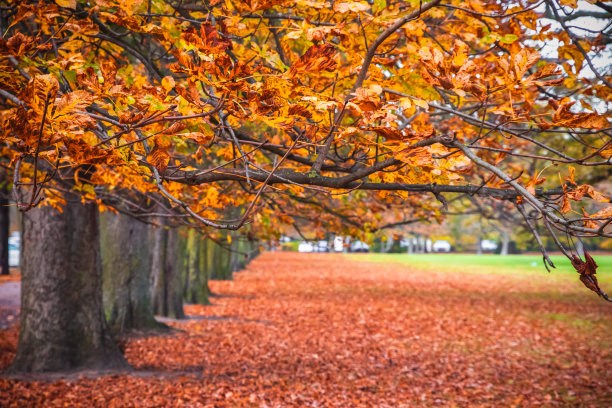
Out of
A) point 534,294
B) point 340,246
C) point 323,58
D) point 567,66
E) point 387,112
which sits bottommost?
point 534,294

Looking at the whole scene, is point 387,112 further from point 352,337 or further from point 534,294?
point 534,294

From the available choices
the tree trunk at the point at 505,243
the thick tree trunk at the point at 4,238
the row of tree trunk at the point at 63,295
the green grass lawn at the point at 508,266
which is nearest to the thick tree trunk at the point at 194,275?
the row of tree trunk at the point at 63,295

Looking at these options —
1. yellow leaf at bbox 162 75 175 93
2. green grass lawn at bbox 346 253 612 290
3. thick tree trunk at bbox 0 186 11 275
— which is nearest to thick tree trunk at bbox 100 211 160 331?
yellow leaf at bbox 162 75 175 93

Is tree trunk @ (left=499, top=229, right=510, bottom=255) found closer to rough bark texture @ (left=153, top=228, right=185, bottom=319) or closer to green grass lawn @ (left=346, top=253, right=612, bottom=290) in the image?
green grass lawn @ (left=346, top=253, right=612, bottom=290)

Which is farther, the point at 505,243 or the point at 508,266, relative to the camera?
the point at 505,243

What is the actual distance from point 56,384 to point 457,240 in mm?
71446

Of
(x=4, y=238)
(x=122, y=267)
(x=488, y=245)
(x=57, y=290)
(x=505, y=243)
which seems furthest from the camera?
(x=488, y=245)

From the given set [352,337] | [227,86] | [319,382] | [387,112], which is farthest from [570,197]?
[352,337]

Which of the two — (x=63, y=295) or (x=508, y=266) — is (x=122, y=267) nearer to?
(x=63, y=295)

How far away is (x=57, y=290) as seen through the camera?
5.98 metres

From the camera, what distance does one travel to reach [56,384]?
18.2 feet

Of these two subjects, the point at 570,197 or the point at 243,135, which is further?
the point at 243,135

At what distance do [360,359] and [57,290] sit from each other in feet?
16.0

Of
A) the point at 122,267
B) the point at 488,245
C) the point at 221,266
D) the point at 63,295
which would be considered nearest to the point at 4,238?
the point at 221,266
